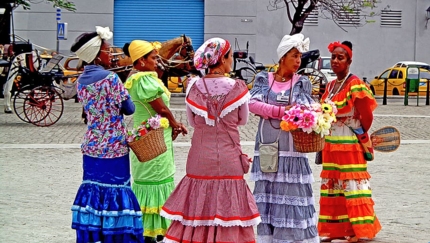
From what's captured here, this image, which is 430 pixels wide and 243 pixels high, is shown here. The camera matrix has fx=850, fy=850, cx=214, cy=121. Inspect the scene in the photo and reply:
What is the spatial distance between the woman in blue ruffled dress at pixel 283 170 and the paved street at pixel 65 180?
1309mm

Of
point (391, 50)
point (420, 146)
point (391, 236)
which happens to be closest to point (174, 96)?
point (391, 50)

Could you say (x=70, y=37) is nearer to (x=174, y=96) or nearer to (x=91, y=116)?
(x=174, y=96)

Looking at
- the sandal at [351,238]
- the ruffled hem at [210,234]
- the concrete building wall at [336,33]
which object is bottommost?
the sandal at [351,238]

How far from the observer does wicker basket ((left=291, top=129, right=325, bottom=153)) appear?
6.70 meters

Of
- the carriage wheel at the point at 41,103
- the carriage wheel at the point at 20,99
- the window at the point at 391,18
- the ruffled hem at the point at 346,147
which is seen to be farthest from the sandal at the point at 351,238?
the window at the point at 391,18

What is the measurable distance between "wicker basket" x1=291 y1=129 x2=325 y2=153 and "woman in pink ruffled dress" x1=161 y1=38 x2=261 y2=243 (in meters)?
0.46

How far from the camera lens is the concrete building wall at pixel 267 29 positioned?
36031 millimetres

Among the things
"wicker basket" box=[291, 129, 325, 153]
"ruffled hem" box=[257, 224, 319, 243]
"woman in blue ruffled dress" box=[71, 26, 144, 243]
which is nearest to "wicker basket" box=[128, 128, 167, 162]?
"woman in blue ruffled dress" box=[71, 26, 144, 243]

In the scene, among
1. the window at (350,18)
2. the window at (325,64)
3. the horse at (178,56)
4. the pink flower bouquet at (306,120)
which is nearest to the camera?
the pink flower bouquet at (306,120)

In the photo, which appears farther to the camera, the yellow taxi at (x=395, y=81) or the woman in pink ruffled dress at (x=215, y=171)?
the yellow taxi at (x=395, y=81)

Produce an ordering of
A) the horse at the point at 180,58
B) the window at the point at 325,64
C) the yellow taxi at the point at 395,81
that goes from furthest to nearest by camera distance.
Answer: the yellow taxi at the point at 395,81 < the window at the point at 325,64 < the horse at the point at 180,58

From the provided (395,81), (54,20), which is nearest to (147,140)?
(395,81)

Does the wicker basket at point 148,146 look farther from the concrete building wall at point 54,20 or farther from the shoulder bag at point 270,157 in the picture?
the concrete building wall at point 54,20

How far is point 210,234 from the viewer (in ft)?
Result: 21.0
